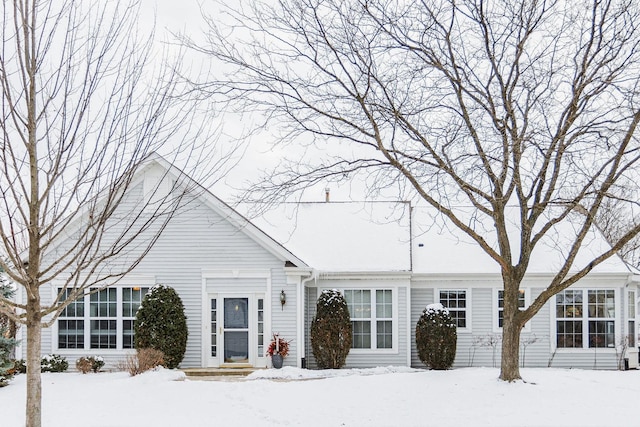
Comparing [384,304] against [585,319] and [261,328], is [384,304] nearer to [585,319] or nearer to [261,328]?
[261,328]

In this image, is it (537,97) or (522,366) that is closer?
(537,97)

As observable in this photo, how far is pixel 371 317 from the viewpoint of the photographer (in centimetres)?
1917

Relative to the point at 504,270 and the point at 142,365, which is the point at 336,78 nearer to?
the point at 504,270

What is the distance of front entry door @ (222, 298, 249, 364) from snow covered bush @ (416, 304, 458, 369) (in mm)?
4447

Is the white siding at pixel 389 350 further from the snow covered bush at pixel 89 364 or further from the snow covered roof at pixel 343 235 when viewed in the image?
the snow covered bush at pixel 89 364

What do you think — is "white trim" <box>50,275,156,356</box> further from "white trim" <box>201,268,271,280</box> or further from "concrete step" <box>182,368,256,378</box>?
"concrete step" <box>182,368,256,378</box>

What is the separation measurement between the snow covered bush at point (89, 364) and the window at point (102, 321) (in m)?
0.73

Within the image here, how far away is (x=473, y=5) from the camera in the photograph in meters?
13.0

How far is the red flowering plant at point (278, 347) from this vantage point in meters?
17.6

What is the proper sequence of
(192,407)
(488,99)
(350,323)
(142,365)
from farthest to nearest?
(350,323) < (142,365) < (488,99) < (192,407)

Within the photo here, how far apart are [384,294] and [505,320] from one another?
5.85 metres

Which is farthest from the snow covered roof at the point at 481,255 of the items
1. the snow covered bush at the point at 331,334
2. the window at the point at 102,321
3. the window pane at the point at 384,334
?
the window at the point at 102,321

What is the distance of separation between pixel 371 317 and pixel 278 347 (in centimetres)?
288

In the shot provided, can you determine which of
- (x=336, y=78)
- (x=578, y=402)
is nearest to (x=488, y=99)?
(x=336, y=78)
